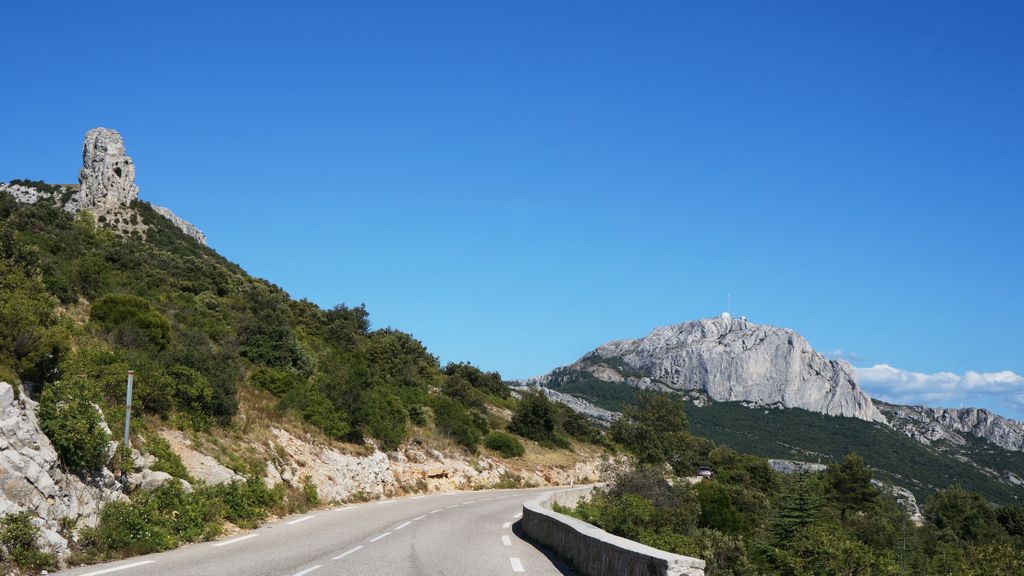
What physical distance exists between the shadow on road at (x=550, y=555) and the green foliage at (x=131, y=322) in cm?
1518

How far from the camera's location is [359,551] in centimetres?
1334

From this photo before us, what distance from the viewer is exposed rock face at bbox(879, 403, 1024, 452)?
178375 millimetres

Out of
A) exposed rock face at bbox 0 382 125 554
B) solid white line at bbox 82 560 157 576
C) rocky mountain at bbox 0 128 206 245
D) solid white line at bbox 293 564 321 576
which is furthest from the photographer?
rocky mountain at bbox 0 128 206 245

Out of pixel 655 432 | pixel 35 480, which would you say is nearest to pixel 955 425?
pixel 655 432

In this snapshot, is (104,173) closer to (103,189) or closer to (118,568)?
(103,189)

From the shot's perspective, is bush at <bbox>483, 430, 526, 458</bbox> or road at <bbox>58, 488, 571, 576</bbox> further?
bush at <bbox>483, 430, 526, 458</bbox>

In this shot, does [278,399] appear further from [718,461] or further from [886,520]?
[718,461]

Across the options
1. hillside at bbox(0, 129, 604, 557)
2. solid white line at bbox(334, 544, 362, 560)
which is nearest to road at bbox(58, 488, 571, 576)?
solid white line at bbox(334, 544, 362, 560)

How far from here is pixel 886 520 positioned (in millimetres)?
66375

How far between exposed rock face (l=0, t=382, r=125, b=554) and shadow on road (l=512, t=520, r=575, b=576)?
8036 mm

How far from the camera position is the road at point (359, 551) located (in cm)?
1090

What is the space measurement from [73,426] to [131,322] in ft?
49.7

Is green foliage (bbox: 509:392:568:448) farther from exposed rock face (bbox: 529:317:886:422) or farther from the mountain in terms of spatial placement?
exposed rock face (bbox: 529:317:886:422)

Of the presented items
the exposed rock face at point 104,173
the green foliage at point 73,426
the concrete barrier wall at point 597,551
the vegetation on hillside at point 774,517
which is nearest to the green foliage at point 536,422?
the vegetation on hillside at point 774,517
